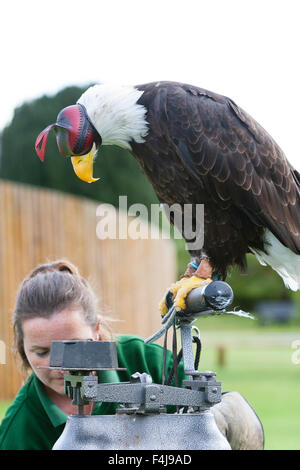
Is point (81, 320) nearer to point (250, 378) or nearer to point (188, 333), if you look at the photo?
point (188, 333)

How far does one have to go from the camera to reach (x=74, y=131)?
1.46 metres

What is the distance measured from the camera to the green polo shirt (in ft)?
6.40

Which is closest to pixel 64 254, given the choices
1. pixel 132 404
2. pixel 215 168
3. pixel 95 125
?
pixel 215 168

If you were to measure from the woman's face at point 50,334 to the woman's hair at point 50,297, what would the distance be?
2 cm

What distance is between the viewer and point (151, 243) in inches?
359

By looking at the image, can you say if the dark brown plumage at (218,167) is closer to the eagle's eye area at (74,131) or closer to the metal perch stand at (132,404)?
the eagle's eye area at (74,131)

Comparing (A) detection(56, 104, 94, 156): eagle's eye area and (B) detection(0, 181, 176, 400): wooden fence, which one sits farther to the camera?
(B) detection(0, 181, 176, 400): wooden fence

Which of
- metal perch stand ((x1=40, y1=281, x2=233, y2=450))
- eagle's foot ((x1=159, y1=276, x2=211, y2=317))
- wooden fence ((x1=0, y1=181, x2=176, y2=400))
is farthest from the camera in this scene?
wooden fence ((x1=0, y1=181, x2=176, y2=400))

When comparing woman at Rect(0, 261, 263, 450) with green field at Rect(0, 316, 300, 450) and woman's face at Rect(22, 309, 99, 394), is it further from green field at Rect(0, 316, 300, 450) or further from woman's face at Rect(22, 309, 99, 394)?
green field at Rect(0, 316, 300, 450)

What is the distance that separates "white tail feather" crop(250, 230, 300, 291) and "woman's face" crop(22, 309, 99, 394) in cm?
61

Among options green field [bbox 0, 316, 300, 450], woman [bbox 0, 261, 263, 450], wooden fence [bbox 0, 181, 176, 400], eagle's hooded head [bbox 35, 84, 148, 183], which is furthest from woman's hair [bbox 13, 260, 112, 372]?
wooden fence [bbox 0, 181, 176, 400]

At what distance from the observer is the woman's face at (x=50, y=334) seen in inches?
71.1

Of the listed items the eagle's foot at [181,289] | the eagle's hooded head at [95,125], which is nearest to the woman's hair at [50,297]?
the eagle's foot at [181,289]

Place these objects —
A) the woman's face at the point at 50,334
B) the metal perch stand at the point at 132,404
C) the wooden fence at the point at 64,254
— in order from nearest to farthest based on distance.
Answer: the metal perch stand at the point at 132,404 < the woman's face at the point at 50,334 < the wooden fence at the point at 64,254
